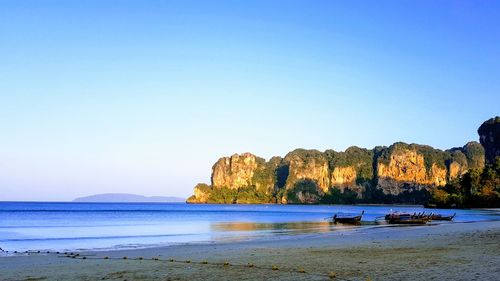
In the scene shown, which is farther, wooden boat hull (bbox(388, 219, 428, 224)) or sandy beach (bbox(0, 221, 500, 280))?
wooden boat hull (bbox(388, 219, 428, 224))

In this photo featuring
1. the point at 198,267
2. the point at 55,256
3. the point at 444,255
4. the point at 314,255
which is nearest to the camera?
the point at 198,267

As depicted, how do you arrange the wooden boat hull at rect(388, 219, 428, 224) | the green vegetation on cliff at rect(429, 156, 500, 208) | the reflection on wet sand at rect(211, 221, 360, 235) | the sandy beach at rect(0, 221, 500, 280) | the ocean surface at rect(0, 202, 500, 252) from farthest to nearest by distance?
1. the green vegetation on cliff at rect(429, 156, 500, 208)
2. the wooden boat hull at rect(388, 219, 428, 224)
3. the reflection on wet sand at rect(211, 221, 360, 235)
4. the ocean surface at rect(0, 202, 500, 252)
5. the sandy beach at rect(0, 221, 500, 280)

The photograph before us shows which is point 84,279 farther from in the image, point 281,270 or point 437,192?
point 437,192

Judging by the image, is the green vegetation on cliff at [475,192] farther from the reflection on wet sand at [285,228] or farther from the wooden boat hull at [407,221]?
the reflection on wet sand at [285,228]

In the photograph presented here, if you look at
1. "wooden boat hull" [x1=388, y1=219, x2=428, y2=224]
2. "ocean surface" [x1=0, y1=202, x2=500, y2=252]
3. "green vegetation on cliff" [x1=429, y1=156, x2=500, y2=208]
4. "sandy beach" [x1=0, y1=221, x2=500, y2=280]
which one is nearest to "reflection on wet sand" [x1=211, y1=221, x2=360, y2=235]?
"ocean surface" [x1=0, y1=202, x2=500, y2=252]

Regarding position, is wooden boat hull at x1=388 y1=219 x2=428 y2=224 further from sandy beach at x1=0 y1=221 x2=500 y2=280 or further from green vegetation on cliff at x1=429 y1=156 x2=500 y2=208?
green vegetation on cliff at x1=429 y1=156 x2=500 y2=208

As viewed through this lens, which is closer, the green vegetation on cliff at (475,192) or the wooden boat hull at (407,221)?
the wooden boat hull at (407,221)

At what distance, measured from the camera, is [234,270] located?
16.9 metres

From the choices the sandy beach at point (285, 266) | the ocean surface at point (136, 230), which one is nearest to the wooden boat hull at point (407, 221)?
the ocean surface at point (136, 230)

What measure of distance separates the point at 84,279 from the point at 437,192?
6586 inches

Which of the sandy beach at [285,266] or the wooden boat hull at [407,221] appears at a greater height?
the sandy beach at [285,266]

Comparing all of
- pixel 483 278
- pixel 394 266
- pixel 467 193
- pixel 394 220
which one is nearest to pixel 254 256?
pixel 394 266

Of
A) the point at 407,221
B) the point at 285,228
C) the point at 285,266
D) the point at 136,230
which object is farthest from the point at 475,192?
the point at 285,266

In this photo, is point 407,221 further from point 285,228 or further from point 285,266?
point 285,266
